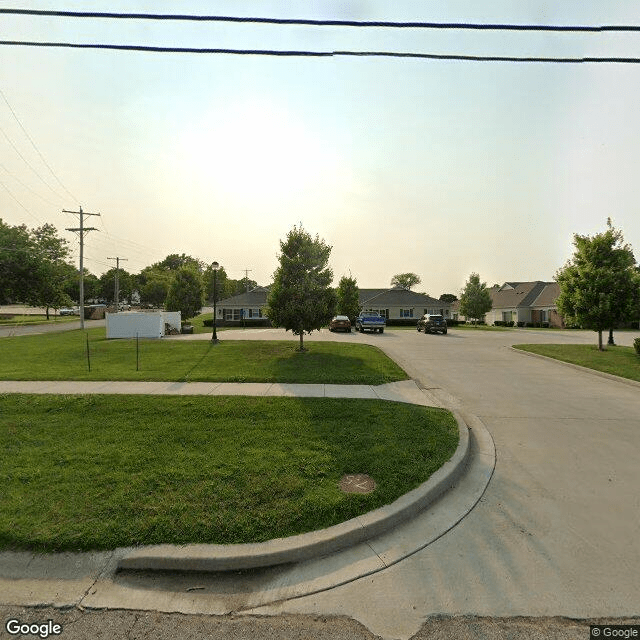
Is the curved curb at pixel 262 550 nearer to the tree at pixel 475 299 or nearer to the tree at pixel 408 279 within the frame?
the tree at pixel 475 299

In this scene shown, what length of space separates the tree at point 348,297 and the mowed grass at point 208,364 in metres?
22.6

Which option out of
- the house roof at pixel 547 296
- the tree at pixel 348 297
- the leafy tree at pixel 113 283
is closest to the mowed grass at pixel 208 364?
the tree at pixel 348 297

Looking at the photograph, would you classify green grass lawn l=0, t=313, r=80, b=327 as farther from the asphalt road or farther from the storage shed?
the asphalt road

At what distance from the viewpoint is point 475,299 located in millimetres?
44469

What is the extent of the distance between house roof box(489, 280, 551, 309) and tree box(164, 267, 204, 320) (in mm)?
41894

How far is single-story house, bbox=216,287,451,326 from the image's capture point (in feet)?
145

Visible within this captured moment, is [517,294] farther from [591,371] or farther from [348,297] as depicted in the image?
[591,371]

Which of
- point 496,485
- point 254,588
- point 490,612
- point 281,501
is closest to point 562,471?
point 496,485

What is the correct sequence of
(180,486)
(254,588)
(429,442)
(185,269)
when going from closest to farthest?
1. (254,588)
2. (180,486)
3. (429,442)
4. (185,269)

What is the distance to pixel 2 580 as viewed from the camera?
2.81 meters

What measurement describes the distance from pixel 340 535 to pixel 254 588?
844 millimetres

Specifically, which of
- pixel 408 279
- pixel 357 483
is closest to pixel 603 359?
pixel 357 483

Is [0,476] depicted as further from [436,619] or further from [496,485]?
[496,485]

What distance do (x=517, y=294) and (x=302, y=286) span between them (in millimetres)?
48096
